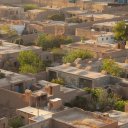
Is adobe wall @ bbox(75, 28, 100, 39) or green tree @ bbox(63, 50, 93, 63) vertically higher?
adobe wall @ bbox(75, 28, 100, 39)

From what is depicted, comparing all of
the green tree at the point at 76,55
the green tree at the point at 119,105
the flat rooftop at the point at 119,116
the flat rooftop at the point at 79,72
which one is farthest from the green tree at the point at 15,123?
the green tree at the point at 76,55

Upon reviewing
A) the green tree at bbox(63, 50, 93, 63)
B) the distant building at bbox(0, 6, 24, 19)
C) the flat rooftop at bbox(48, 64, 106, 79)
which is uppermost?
the distant building at bbox(0, 6, 24, 19)

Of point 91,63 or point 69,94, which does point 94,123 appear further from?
point 91,63

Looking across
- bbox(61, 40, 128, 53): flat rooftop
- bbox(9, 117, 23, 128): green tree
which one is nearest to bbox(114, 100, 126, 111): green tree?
bbox(9, 117, 23, 128): green tree

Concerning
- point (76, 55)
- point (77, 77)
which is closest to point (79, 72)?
point (77, 77)

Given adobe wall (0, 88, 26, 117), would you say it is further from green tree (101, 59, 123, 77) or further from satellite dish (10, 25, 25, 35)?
satellite dish (10, 25, 25, 35)
